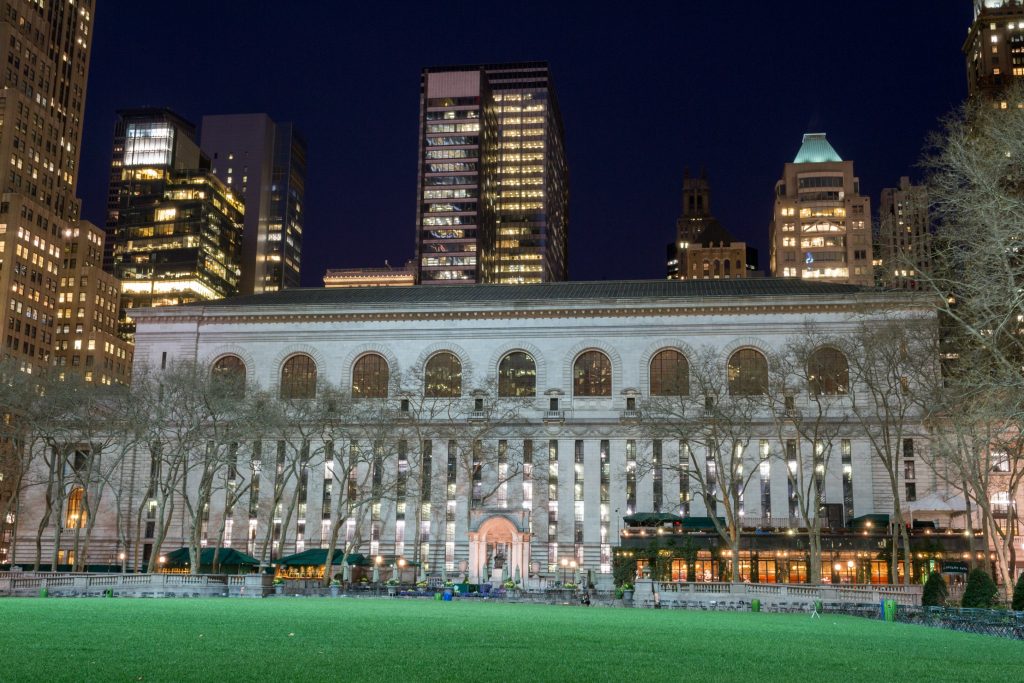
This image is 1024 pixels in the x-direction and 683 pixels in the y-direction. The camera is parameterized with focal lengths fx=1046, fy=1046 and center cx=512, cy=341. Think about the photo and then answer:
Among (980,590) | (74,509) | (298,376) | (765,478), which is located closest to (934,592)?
(980,590)

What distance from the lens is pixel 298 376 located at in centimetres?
9456

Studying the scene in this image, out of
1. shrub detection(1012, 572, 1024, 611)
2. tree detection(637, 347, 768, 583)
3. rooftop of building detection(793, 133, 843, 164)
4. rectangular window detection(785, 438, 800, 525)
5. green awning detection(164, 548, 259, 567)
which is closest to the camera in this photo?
shrub detection(1012, 572, 1024, 611)

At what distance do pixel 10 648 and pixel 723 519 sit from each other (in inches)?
2658

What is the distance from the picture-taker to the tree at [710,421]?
70500 mm

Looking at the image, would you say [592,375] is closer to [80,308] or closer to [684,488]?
[684,488]

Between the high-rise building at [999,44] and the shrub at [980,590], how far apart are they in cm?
13049

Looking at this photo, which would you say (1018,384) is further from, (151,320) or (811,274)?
(811,274)

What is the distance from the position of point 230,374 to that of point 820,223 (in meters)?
113

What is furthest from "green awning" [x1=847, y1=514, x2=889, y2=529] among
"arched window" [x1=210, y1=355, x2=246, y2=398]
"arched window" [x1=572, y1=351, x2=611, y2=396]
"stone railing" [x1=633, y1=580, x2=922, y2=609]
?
"arched window" [x1=210, y1=355, x2=246, y2=398]

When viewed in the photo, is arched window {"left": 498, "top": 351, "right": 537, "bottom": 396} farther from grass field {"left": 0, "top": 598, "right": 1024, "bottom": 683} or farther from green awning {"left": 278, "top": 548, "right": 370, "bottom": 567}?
grass field {"left": 0, "top": 598, "right": 1024, "bottom": 683}

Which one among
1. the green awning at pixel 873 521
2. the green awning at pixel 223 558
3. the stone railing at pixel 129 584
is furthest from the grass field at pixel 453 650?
the green awning at pixel 223 558

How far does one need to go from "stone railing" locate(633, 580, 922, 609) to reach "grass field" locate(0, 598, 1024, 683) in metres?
16.5

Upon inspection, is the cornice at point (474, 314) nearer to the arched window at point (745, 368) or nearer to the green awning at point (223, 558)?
the arched window at point (745, 368)

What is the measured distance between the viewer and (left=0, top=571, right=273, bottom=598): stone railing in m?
52.7
